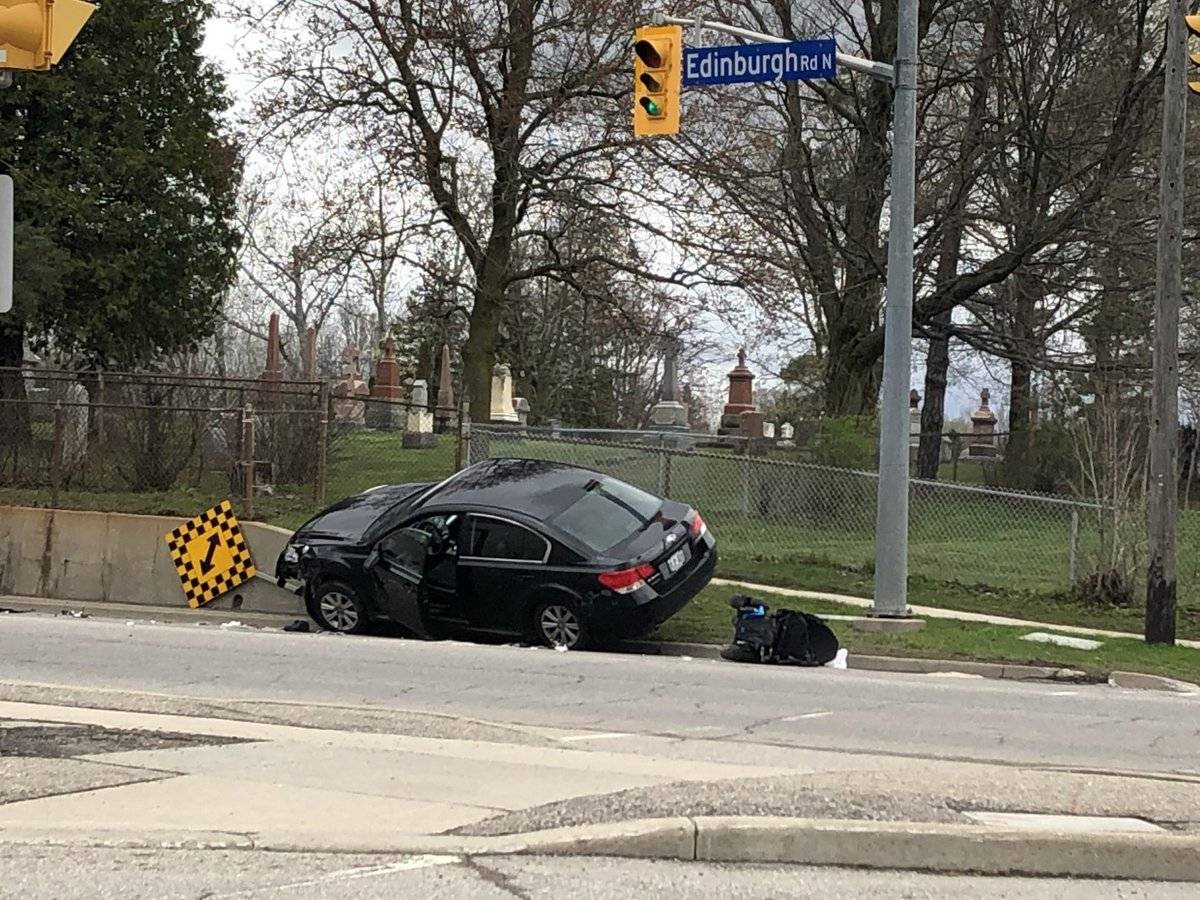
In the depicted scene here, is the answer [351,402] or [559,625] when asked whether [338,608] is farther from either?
[351,402]

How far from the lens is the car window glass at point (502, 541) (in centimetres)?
1309

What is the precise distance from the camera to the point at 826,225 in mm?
27297

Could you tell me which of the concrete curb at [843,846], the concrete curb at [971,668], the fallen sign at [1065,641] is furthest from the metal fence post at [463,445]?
the concrete curb at [843,846]

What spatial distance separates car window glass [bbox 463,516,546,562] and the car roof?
180mm

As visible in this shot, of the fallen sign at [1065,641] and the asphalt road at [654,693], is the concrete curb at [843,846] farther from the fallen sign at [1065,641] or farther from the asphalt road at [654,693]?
the fallen sign at [1065,641]

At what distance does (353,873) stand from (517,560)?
8304 mm

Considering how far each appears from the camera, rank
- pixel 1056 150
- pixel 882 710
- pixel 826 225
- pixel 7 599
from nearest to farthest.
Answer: pixel 882 710 → pixel 7 599 → pixel 1056 150 → pixel 826 225

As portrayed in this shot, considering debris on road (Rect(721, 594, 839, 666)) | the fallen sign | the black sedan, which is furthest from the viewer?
the fallen sign

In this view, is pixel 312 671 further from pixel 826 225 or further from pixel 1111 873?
pixel 826 225

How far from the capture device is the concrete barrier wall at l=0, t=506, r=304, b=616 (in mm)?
17875

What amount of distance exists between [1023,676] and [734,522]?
7.96 metres

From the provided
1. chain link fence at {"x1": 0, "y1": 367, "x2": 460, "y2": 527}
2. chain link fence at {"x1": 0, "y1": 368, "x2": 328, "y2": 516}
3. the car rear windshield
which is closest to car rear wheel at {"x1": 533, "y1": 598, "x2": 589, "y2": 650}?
the car rear windshield

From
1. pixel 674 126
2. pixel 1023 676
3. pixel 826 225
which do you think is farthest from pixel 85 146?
pixel 1023 676

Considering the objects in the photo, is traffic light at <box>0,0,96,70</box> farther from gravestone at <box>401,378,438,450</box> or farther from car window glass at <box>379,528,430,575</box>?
gravestone at <box>401,378,438,450</box>
